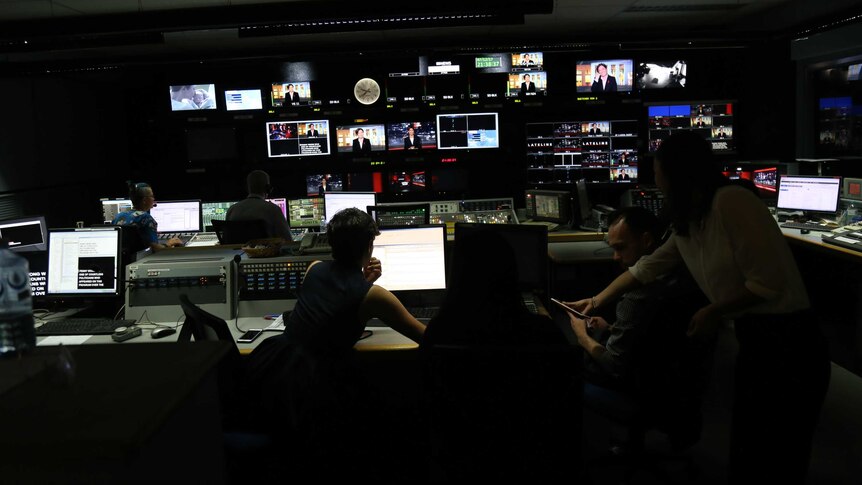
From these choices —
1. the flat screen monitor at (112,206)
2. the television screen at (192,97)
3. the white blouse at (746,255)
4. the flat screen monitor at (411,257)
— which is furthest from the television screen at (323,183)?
the white blouse at (746,255)

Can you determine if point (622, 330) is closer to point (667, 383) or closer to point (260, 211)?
point (667, 383)

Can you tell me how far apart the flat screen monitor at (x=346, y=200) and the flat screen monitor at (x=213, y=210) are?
101cm

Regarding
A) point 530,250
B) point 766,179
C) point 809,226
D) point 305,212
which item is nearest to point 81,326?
point 530,250

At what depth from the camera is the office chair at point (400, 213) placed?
390 centimetres

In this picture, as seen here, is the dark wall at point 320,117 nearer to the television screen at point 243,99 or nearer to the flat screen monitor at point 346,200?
the television screen at point 243,99

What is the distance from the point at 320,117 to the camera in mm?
7043

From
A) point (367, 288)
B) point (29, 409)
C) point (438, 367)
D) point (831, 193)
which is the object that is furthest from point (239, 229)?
point (831, 193)

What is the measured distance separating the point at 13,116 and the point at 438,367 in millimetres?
Result: 6526

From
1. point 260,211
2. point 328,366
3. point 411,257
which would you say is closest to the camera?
point 328,366

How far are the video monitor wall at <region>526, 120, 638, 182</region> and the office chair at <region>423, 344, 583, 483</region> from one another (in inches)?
217

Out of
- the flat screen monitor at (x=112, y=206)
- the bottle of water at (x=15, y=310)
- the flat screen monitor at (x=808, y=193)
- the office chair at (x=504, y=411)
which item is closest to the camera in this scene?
the bottle of water at (x=15, y=310)

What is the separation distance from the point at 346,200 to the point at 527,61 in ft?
8.44

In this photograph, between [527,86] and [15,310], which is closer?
[15,310]

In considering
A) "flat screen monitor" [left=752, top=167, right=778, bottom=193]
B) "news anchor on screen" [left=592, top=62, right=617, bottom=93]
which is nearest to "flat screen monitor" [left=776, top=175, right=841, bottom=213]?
"flat screen monitor" [left=752, top=167, right=778, bottom=193]
